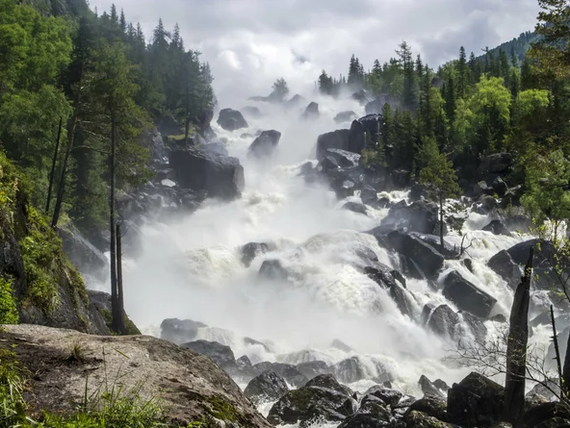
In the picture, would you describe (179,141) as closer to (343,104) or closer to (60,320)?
(60,320)

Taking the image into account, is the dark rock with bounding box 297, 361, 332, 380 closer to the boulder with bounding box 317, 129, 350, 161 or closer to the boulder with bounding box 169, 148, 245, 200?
the boulder with bounding box 169, 148, 245, 200

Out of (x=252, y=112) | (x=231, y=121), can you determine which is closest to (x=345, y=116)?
(x=252, y=112)

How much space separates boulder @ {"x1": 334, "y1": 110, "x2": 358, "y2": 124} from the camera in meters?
117

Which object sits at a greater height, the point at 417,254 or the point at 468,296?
the point at 417,254

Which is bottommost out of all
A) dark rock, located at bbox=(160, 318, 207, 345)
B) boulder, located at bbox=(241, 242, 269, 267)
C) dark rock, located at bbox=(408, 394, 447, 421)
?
dark rock, located at bbox=(408, 394, 447, 421)

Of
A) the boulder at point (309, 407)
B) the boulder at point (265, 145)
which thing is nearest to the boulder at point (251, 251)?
the boulder at point (309, 407)

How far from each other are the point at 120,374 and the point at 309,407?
12436mm

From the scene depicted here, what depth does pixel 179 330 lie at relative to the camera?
2855cm

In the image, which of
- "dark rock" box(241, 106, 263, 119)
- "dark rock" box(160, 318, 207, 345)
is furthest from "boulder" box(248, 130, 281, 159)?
"dark rock" box(160, 318, 207, 345)

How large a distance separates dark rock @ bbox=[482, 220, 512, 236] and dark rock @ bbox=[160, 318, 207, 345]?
1396 inches

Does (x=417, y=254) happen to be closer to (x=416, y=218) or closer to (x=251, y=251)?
(x=416, y=218)

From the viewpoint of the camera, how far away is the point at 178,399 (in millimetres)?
4867

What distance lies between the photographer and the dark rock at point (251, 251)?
41.8m

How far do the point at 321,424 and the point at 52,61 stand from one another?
32582 mm
